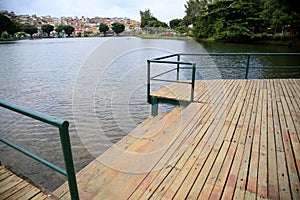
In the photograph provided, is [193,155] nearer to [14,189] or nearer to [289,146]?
[289,146]

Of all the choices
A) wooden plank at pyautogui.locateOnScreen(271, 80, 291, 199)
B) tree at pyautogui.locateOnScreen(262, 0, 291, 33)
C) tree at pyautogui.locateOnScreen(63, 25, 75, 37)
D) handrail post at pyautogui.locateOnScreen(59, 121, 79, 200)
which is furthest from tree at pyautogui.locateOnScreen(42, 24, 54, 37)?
handrail post at pyautogui.locateOnScreen(59, 121, 79, 200)

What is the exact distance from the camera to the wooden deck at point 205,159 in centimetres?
168

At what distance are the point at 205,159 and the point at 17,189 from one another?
1.70 m

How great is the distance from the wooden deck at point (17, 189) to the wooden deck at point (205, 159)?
6.2 inches

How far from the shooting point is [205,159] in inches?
82.2

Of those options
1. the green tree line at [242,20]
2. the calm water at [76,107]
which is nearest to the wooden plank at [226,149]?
the calm water at [76,107]

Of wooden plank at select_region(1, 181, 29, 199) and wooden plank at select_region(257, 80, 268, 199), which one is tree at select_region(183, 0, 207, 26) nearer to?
wooden plank at select_region(257, 80, 268, 199)

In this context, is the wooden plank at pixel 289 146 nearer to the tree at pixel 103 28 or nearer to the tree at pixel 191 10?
the tree at pixel 191 10

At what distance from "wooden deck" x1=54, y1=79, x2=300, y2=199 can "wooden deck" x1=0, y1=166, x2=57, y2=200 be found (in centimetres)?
16

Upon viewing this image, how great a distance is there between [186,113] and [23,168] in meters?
3.05

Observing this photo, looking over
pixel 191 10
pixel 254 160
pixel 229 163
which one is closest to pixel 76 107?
pixel 229 163

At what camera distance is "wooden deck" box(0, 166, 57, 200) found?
1539 millimetres

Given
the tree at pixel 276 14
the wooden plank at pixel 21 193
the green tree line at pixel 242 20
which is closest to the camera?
the wooden plank at pixel 21 193

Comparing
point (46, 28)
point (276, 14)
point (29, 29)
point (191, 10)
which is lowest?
point (276, 14)
